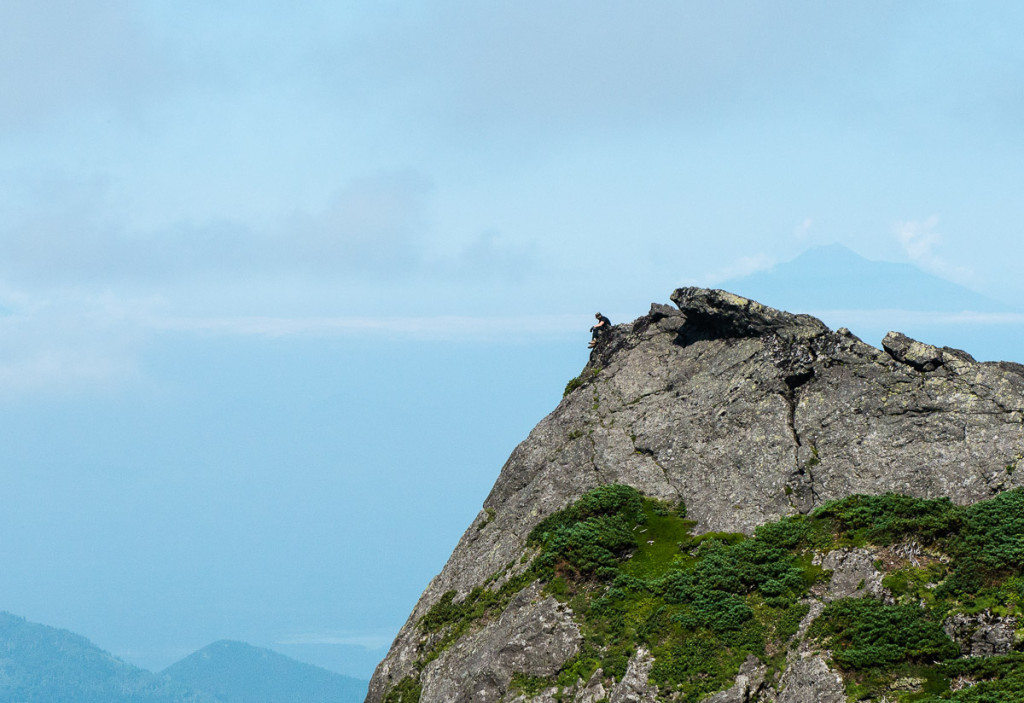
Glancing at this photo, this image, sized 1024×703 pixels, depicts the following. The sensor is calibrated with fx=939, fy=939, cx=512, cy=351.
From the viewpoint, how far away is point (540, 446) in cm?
4600

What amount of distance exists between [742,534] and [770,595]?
4.19 m

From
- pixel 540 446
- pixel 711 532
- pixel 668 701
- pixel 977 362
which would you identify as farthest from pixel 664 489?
pixel 977 362

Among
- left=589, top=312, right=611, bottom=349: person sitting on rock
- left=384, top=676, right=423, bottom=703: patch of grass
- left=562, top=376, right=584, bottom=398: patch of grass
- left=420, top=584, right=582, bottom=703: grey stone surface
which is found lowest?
left=384, top=676, right=423, bottom=703: patch of grass

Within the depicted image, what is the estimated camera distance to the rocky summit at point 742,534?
29656 mm

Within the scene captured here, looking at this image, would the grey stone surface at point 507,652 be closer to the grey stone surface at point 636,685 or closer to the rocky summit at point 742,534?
the rocky summit at point 742,534

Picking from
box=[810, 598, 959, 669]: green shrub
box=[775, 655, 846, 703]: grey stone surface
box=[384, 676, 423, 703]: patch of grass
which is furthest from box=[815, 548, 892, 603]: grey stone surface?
box=[384, 676, 423, 703]: patch of grass

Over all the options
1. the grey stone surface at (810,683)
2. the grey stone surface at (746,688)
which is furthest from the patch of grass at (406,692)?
the grey stone surface at (810,683)

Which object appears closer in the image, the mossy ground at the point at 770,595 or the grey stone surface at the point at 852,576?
the mossy ground at the point at 770,595

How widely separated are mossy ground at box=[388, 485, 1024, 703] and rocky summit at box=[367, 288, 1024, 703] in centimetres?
8

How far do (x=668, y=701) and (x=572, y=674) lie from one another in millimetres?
3801

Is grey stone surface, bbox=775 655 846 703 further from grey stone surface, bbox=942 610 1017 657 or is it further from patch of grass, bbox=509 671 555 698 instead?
patch of grass, bbox=509 671 555 698

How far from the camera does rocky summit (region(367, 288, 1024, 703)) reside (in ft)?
97.3

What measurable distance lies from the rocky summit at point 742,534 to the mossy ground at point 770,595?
0.08 meters

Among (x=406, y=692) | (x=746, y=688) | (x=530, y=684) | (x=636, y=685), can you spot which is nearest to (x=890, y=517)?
(x=746, y=688)
